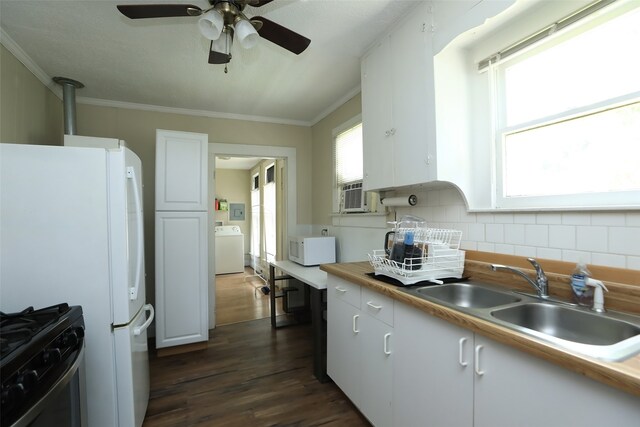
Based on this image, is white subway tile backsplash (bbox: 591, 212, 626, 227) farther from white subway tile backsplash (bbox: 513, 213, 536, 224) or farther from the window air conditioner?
the window air conditioner

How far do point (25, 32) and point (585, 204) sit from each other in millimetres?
3397

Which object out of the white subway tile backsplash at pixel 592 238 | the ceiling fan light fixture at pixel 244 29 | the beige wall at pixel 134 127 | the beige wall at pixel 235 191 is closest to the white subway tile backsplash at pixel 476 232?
the white subway tile backsplash at pixel 592 238

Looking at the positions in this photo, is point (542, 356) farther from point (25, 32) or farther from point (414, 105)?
point (25, 32)

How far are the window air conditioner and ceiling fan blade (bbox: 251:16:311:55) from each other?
1.45m

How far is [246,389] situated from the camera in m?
2.17

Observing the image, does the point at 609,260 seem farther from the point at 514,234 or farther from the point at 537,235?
the point at 514,234

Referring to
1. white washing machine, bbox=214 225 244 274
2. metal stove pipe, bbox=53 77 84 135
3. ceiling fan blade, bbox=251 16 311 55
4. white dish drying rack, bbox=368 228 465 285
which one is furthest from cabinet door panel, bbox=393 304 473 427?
white washing machine, bbox=214 225 244 274

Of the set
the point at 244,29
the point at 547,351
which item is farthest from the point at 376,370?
the point at 244,29

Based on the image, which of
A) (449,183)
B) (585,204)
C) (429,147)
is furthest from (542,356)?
(429,147)

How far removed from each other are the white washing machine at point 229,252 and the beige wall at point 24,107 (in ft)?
12.3

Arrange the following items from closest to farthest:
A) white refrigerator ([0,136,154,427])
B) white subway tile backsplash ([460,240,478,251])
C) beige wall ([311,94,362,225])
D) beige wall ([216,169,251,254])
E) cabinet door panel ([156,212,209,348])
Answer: white refrigerator ([0,136,154,427]) < white subway tile backsplash ([460,240,478,251]) < cabinet door panel ([156,212,209,348]) < beige wall ([311,94,362,225]) < beige wall ([216,169,251,254])

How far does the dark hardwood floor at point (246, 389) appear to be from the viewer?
6.07ft

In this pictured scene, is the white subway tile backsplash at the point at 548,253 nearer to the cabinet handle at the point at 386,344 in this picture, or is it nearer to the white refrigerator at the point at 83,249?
the cabinet handle at the point at 386,344

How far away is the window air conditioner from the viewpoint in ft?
8.96
